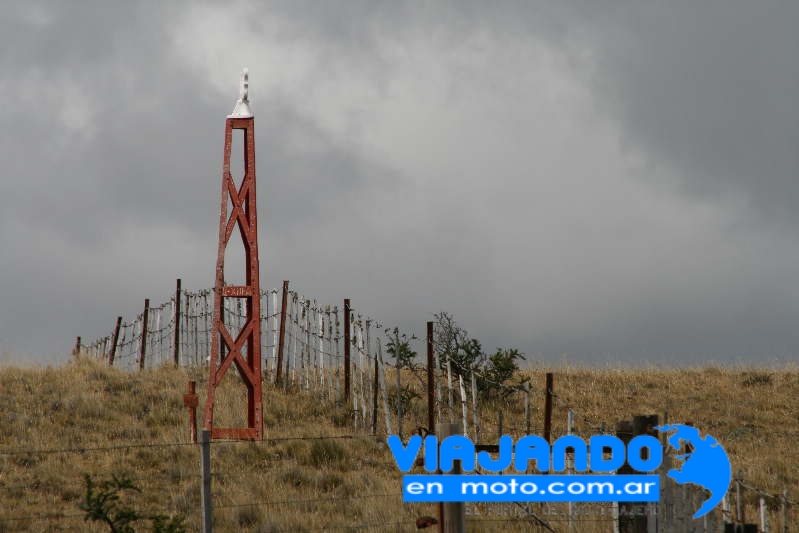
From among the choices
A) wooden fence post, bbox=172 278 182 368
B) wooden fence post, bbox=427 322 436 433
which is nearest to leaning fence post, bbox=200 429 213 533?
wooden fence post, bbox=427 322 436 433

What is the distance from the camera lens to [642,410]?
2483 cm

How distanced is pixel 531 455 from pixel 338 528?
392cm

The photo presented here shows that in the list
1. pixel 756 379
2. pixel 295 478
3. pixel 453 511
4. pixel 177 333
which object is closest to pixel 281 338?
pixel 177 333

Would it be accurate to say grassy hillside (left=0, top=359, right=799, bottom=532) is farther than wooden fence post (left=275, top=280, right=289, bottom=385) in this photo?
No

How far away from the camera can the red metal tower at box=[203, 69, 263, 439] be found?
18.0 meters

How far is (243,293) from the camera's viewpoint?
1819 centimetres

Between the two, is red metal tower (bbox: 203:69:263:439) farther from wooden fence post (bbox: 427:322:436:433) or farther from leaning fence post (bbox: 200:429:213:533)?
leaning fence post (bbox: 200:429:213:533)

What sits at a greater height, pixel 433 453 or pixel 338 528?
pixel 433 453

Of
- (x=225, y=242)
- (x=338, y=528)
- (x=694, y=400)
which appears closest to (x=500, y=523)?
(x=338, y=528)

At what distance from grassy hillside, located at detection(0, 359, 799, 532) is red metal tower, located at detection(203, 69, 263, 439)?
63 cm

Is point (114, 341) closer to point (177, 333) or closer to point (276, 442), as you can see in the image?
point (177, 333)

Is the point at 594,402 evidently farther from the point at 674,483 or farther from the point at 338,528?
the point at 674,483

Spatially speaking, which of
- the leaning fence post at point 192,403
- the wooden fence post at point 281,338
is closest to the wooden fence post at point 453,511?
the leaning fence post at point 192,403

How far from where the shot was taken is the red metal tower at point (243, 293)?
18.0m
